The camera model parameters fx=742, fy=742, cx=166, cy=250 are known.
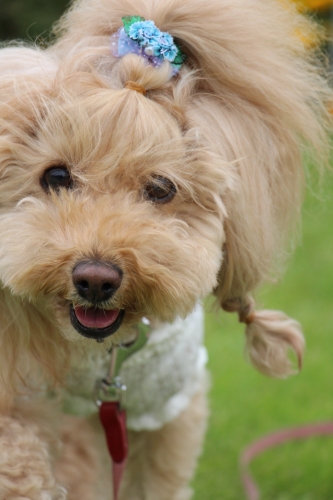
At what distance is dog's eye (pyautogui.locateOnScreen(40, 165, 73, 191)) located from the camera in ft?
5.40

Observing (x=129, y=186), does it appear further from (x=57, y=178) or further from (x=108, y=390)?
(x=108, y=390)

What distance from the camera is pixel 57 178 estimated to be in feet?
5.42

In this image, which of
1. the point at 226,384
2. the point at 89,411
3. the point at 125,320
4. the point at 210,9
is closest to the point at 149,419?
the point at 89,411

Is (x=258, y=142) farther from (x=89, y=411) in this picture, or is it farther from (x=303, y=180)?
(x=89, y=411)

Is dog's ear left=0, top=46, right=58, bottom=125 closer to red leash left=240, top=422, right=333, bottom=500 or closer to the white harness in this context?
the white harness

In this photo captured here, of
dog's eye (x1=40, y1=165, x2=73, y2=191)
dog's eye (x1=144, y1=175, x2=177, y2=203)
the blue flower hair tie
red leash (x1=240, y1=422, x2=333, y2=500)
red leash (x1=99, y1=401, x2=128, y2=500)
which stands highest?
the blue flower hair tie

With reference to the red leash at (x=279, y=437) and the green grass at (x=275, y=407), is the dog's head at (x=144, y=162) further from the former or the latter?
the red leash at (x=279, y=437)

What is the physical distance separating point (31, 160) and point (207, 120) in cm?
42

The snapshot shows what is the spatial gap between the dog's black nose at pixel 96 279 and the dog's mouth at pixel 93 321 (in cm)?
8

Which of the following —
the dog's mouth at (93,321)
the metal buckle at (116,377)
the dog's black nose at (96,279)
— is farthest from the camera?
the metal buckle at (116,377)

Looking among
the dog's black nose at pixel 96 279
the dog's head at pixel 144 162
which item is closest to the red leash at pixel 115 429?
the dog's head at pixel 144 162

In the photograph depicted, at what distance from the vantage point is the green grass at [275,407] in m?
2.79

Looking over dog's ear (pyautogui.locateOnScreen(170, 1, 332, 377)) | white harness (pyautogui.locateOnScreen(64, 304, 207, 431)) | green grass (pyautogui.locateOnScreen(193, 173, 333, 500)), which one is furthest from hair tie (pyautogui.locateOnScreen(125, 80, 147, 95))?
green grass (pyautogui.locateOnScreen(193, 173, 333, 500))

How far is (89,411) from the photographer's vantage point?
6.61 feet
